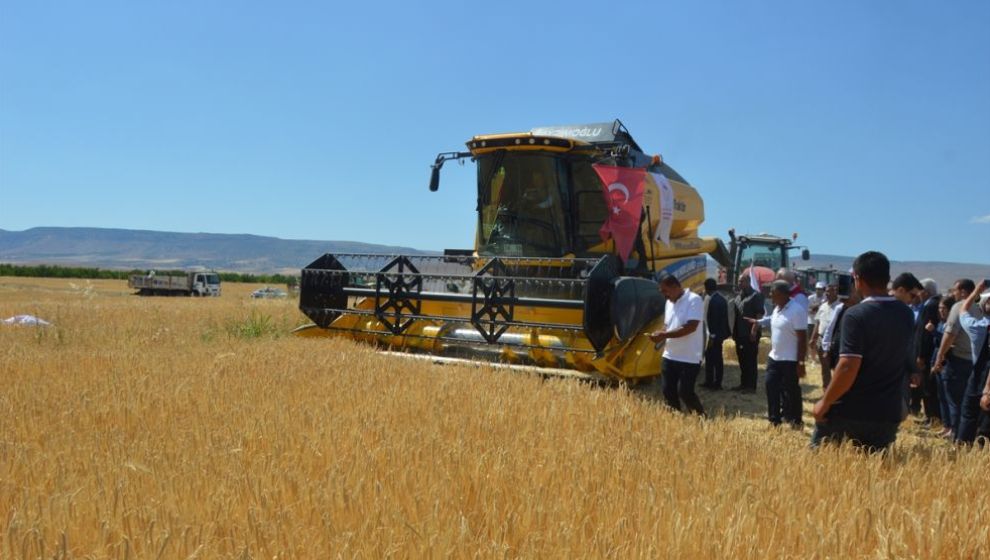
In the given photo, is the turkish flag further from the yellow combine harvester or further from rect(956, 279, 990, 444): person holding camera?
rect(956, 279, 990, 444): person holding camera

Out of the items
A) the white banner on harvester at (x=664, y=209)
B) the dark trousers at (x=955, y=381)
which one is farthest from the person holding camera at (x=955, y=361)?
the white banner on harvester at (x=664, y=209)

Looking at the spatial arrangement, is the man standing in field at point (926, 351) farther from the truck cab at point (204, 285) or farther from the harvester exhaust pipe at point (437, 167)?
the truck cab at point (204, 285)

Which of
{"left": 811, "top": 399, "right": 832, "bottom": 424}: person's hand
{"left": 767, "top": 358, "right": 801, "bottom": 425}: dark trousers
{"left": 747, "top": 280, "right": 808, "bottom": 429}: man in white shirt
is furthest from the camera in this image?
{"left": 767, "top": 358, "right": 801, "bottom": 425}: dark trousers

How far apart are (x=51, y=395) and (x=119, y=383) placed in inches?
18.9

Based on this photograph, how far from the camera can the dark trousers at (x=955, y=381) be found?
19.5 ft

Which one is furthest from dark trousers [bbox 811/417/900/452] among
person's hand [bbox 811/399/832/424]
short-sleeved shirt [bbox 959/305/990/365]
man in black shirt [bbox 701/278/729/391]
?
man in black shirt [bbox 701/278/729/391]

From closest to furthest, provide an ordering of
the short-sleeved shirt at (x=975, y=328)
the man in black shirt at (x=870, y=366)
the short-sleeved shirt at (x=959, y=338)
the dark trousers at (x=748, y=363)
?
the man in black shirt at (x=870, y=366) < the short-sleeved shirt at (x=975, y=328) < the short-sleeved shirt at (x=959, y=338) < the dark trousers at (x=748, y=363)

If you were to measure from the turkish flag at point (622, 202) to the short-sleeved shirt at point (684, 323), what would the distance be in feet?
8.48

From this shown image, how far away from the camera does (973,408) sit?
5195 millimetres

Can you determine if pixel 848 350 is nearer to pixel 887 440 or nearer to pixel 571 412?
pixel 887 440

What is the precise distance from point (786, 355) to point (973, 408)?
1.47m

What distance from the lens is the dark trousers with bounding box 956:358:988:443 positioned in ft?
16.9

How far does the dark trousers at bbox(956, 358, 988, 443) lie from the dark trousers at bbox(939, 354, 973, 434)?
2.47 ft

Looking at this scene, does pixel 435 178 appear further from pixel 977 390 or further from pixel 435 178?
pixel 977 390
